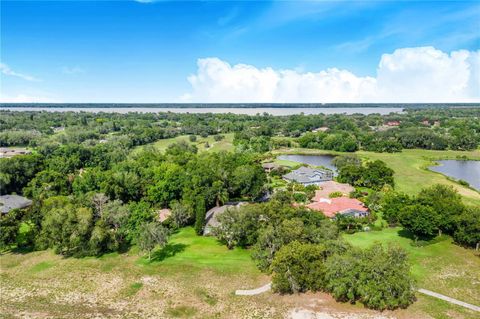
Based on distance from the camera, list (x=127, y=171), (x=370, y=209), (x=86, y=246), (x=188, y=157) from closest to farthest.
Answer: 1. (x=86, y=246)
2. (x=370, y=209)
3. (x=127, y=171)
4. (x=188, y=157)

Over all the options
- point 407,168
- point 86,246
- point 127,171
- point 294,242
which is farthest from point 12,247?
point 407,168

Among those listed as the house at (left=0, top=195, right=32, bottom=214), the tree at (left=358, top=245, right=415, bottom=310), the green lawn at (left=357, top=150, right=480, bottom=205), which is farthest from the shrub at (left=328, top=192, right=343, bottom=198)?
the house at (left=0, top=195, right=32, bottom=214)

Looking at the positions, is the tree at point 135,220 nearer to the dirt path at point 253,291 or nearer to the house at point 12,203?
the dirt path at point 253,291

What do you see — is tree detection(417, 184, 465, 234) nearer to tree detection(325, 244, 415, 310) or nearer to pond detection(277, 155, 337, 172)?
tree detection(325, 244, 415, 310)

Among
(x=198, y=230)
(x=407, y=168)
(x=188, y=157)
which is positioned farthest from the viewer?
(x=407, y=168)

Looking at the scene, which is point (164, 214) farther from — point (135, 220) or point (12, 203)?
point (12, 203)

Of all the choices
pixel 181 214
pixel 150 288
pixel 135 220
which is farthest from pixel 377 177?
pixel 150 288

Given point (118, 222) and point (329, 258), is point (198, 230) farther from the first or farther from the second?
point (329, 258)

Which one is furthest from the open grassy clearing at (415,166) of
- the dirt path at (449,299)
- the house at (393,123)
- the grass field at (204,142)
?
the house at (393,123)
